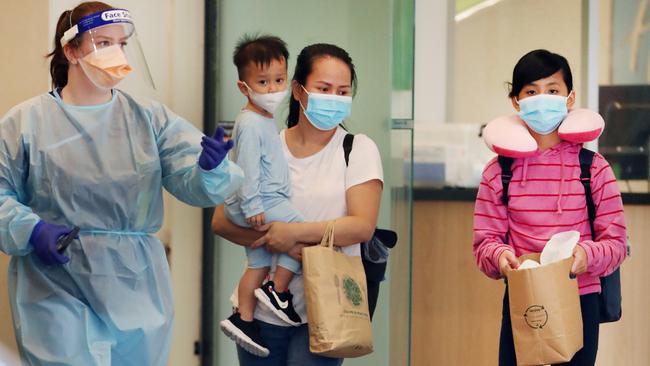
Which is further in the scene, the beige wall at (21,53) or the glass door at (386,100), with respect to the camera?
the glass door at (386,100)

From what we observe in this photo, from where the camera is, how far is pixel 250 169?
2656 mm

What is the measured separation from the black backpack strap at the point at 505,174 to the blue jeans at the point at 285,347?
2.04ft

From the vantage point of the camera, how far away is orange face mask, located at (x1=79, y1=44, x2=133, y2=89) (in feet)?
7.58

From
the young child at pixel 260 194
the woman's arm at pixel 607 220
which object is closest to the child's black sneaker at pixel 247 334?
the young child at pixel 260 194

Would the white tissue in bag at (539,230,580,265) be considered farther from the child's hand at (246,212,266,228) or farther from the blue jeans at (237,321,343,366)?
the child's hand at (246,212,266,228)

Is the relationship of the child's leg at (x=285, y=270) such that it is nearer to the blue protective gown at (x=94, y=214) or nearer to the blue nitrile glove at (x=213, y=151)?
the blue protective gown at (x=94, y=214)

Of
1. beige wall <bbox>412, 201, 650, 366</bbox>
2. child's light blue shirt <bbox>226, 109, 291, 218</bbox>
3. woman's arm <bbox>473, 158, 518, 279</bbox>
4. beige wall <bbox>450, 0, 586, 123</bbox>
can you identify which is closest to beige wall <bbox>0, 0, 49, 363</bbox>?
child's light blue shirt <bbox>226, 109, 291, 218</bbox>

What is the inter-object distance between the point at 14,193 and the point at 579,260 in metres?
1.36

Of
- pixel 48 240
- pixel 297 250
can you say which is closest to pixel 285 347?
pixel 297 250

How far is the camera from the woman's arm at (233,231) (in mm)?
2686

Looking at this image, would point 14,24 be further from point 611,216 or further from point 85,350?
point 611,216

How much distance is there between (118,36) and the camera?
7.73ft

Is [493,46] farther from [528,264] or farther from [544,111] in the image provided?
[528,264]

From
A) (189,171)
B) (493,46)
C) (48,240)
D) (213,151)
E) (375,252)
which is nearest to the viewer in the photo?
(48,240)
